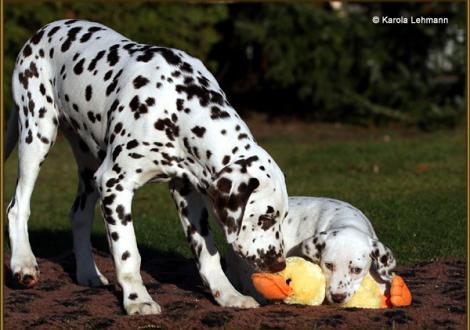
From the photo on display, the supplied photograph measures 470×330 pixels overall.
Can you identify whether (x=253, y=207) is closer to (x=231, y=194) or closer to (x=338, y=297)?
(x=231, y=194)

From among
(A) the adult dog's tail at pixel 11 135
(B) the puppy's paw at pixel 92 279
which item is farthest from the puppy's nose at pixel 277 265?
(A) the adult dog's tail at pixel 11 135

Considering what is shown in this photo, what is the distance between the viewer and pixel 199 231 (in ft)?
24.5

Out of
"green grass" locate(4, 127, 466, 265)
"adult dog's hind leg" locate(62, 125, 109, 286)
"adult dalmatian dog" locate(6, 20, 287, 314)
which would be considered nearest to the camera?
"adult dalmatian dog" locate(6, 20, 287, 314)

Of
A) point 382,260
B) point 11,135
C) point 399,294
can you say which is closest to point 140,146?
point 382,260

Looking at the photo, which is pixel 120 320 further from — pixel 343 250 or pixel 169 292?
pixel 343 250

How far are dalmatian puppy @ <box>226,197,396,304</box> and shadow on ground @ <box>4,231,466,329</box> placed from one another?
10.4 inches

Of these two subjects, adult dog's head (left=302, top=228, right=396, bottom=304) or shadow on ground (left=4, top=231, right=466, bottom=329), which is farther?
adult dog's head (left=302, top=228, right=396, bottom=304)

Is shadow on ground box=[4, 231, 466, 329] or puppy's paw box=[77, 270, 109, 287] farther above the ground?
shadow on ground box=[4, 231, 466, 329]

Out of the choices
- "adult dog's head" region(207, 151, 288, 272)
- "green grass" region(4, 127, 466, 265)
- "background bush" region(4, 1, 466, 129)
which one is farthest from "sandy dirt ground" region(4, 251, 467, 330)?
"background bush" region(4, 1, 466, 129)

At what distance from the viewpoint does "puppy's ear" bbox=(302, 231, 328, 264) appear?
23.0ft

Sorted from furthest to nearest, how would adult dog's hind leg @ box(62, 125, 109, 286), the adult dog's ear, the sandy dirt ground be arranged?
1. adult dog's hind leg @ box(62, 125, 109, 286)
2. the adult dog's ear
3. the sandy dirt ground

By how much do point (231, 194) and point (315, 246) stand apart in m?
0.83

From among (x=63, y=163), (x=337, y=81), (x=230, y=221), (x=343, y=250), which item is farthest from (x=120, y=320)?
(x=337, y=81)

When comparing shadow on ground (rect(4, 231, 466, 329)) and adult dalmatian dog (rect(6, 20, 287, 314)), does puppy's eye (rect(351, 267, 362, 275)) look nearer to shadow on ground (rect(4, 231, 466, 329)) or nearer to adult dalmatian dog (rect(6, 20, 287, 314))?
shadow on ground (rect(4, 231, 466, 329))
